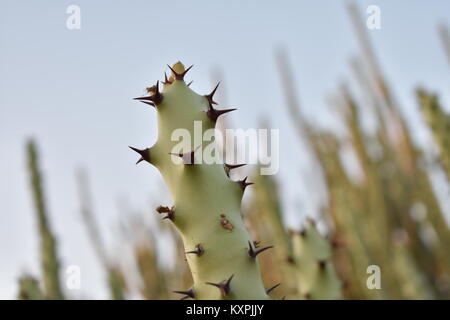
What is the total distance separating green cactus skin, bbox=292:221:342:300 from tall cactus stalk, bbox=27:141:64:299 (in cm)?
161

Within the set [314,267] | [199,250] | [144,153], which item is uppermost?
[144,153]

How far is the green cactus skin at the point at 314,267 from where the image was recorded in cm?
171

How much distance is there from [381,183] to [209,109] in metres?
3.59

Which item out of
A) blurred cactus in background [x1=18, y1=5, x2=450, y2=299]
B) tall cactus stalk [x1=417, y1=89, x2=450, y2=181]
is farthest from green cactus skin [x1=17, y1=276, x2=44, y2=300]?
tall cactus stalk [x1=417, y1=89, x2=450, y2=181]

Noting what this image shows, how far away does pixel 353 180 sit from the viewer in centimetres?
466

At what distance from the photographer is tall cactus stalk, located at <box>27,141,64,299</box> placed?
300 cm

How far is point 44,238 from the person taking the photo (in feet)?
10.4

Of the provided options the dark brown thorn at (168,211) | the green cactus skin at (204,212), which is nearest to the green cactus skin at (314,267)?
the green cactus skin at (204,212)

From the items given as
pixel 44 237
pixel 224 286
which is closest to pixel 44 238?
pixel 44 237

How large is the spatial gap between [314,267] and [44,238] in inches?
77.5

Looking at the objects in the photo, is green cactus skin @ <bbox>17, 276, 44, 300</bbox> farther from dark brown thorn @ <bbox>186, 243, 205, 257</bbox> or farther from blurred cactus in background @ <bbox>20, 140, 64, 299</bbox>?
blurred cactus in background @ <bbox>20, 140, 64, 299</bbox>

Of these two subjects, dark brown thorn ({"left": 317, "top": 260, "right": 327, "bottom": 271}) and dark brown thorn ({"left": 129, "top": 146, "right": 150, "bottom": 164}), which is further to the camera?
dark brown thorn ({"left": 317, "top": 260, "right": 327, "bottom": 271})

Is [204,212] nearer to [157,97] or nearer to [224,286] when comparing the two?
[224,286]

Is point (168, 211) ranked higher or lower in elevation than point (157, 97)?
lower
